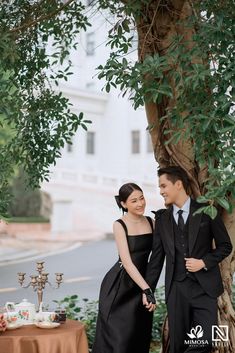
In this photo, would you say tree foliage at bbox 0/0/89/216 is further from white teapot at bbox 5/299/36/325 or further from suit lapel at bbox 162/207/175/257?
suit lapel at bbox 162/207/175/257

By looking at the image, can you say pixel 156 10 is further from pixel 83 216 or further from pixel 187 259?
pixel 83 216

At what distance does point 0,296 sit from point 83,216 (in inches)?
707

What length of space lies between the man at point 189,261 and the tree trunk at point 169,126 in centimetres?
81

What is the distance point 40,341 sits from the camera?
179 inches

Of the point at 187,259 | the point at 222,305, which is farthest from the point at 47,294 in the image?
the point at 187,259

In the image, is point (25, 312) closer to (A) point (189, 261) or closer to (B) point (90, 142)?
(A) point (189, 261)

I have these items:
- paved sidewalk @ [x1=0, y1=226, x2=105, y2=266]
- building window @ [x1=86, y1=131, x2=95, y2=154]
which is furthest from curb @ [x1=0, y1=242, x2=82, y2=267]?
building window @ [x1=86, y1=131, x2=95, y2=154]

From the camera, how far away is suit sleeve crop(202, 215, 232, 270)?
472 cm

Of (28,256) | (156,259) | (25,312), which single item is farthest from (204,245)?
(28,256)

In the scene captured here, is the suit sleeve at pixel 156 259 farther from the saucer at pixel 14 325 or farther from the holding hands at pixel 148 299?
the saucer at pixel 14 325

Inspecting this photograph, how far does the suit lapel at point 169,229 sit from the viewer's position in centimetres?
482

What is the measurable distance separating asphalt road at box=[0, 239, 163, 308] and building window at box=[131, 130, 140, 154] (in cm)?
1850

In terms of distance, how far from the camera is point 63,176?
3469cm

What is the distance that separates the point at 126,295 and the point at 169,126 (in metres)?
1.45
